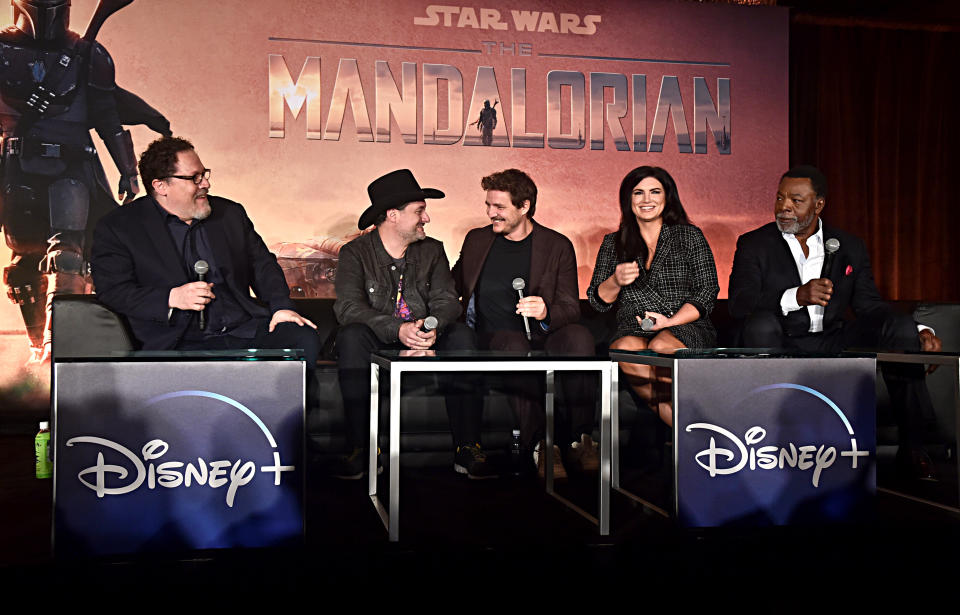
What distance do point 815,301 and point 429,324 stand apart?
1.43 meters

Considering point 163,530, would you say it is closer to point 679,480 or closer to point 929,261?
point 679,480

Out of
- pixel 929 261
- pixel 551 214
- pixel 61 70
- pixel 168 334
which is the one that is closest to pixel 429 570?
pixel 168 334

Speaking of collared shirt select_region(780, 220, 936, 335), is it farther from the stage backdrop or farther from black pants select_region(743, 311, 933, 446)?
the stage backdrop

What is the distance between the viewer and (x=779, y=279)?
10.0ft

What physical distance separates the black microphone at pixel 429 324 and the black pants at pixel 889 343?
116 cm

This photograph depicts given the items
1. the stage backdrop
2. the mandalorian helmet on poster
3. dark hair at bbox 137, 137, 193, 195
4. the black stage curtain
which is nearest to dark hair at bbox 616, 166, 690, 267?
the stage backdrop

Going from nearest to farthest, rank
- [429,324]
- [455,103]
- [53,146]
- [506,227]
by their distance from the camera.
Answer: [429,324], [506,227], [53,146], [455,103]

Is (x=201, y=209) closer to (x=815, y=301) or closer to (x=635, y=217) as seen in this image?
(x=635, y=217)

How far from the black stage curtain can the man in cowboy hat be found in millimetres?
3093

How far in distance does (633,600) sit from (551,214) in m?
3.32

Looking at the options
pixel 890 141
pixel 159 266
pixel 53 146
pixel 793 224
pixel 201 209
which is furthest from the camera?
pixel 890 141

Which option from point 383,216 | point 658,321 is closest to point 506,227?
point 383,216

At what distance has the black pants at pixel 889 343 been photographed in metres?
2.69

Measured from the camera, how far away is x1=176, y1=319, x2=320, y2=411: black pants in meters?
2.69
